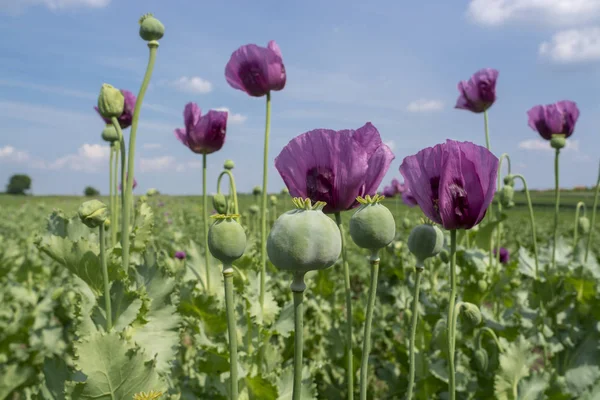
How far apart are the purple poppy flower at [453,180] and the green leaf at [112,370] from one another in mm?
752

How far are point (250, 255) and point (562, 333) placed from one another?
5.80 feet

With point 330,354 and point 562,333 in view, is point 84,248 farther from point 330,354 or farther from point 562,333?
point 562,333

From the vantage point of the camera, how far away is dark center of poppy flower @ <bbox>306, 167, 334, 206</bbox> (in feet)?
3.29

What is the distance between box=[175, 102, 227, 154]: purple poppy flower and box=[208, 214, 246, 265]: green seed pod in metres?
→ 1.24

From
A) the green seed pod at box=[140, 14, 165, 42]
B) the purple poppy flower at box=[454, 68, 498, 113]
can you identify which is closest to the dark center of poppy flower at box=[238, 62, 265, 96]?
the green seed pod at box=[140, 14, 165, 42]

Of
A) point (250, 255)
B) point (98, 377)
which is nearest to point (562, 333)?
point (250, 255)

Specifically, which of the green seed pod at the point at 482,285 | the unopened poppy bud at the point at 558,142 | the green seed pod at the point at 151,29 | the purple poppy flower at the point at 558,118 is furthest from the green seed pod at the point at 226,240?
the purple poppy flower at the point at 558,118

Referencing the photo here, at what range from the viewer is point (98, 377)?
1.19 metres

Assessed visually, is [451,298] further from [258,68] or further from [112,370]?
[258,68]

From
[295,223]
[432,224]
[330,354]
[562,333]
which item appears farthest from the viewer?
[330,354]

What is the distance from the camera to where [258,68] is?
1854mm

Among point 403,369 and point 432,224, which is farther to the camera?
point 403,369

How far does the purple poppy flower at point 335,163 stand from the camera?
3.24 ft

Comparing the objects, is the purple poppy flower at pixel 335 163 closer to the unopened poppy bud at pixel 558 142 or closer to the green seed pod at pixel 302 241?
the green seed pod at pixel 302 241
